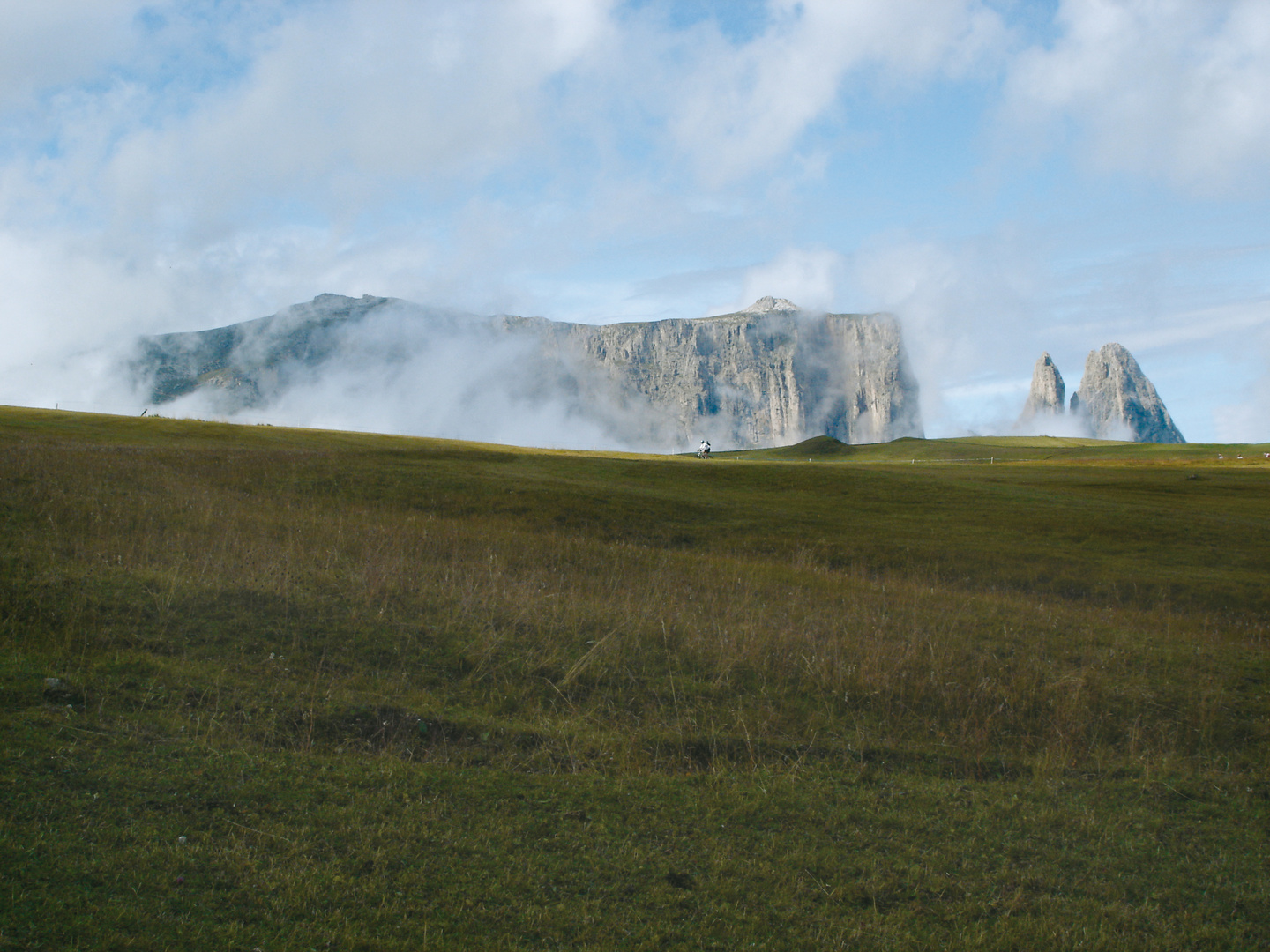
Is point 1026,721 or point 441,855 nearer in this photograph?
point 441,855

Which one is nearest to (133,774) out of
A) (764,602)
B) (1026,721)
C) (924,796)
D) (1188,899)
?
(924,796)

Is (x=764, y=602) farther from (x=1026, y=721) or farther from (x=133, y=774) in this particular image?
(x=133, y=774)

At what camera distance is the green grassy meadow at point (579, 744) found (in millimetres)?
5957

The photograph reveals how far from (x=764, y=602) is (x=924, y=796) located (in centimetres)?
893

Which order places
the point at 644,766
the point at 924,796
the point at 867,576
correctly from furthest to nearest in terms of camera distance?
the point at 867,576 < the point at 644,766 < the point at 924,796

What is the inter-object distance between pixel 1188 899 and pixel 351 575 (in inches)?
527

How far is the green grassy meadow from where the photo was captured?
19.5 feet

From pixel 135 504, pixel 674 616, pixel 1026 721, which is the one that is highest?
pixel 135 504

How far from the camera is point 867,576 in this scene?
24203mm

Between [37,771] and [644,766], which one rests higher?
[37,771]

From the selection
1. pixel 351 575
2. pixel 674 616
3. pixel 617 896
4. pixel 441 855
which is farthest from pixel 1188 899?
pixel 351 575

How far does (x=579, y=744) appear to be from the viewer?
9.89 m

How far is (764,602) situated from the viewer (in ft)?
57.9

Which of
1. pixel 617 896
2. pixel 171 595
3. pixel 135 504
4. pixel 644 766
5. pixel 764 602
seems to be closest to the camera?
pixel 617 896
